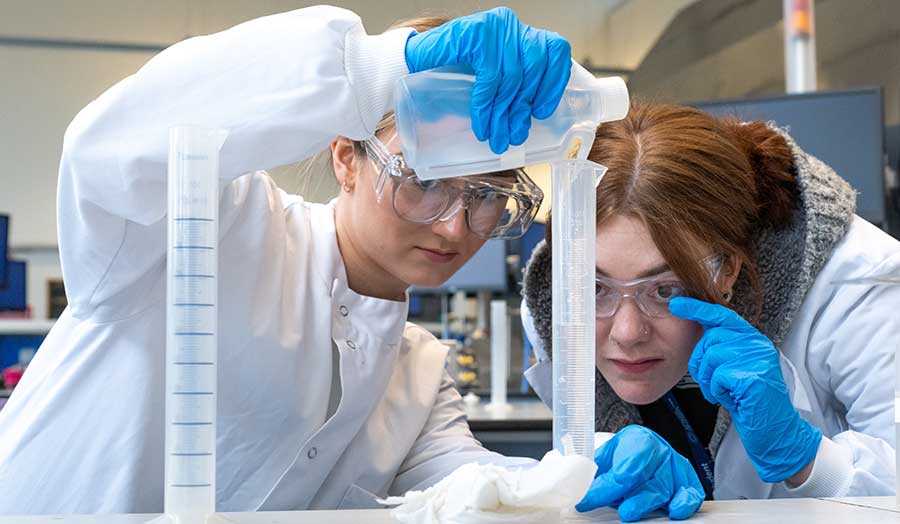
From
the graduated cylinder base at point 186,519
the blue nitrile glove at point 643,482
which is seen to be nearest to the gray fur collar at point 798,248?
the blue nitrile glove at point 643,482

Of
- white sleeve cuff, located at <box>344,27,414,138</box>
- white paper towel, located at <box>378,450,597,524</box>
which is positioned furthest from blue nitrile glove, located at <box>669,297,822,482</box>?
white sleeve cuff, located at <box>344,27,414,138</box>

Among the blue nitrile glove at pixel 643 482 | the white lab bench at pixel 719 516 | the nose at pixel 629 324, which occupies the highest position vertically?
the nose at pixel 629 324

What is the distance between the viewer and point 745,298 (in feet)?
5.43

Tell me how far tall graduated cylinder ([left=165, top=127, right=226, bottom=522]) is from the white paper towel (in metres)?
0.19

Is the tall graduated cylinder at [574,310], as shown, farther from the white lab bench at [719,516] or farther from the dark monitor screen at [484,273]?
the dark monitor screen at [484,273]

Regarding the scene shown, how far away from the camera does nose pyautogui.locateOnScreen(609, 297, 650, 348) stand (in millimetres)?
1521

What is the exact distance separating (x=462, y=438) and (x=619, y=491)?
66 cm

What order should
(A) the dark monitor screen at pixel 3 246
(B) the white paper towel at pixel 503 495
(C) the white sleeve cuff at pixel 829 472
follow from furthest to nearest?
(A) the dark monitor screen at pixel 3 246, (C) the white sleeve cuff at pixel 829 472, (B) the white paper towel at pixel 503 495

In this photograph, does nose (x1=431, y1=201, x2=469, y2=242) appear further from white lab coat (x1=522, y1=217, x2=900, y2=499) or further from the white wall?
the white wall

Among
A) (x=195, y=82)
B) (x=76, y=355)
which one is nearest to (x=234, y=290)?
(x=76, y=355)

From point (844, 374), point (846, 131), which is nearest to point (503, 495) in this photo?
point (844, 374)

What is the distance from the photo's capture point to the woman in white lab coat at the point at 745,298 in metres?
1.36

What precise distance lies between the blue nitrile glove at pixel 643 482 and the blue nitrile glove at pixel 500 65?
1.25 ft

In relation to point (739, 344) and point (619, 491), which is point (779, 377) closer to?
point (739, 344)
